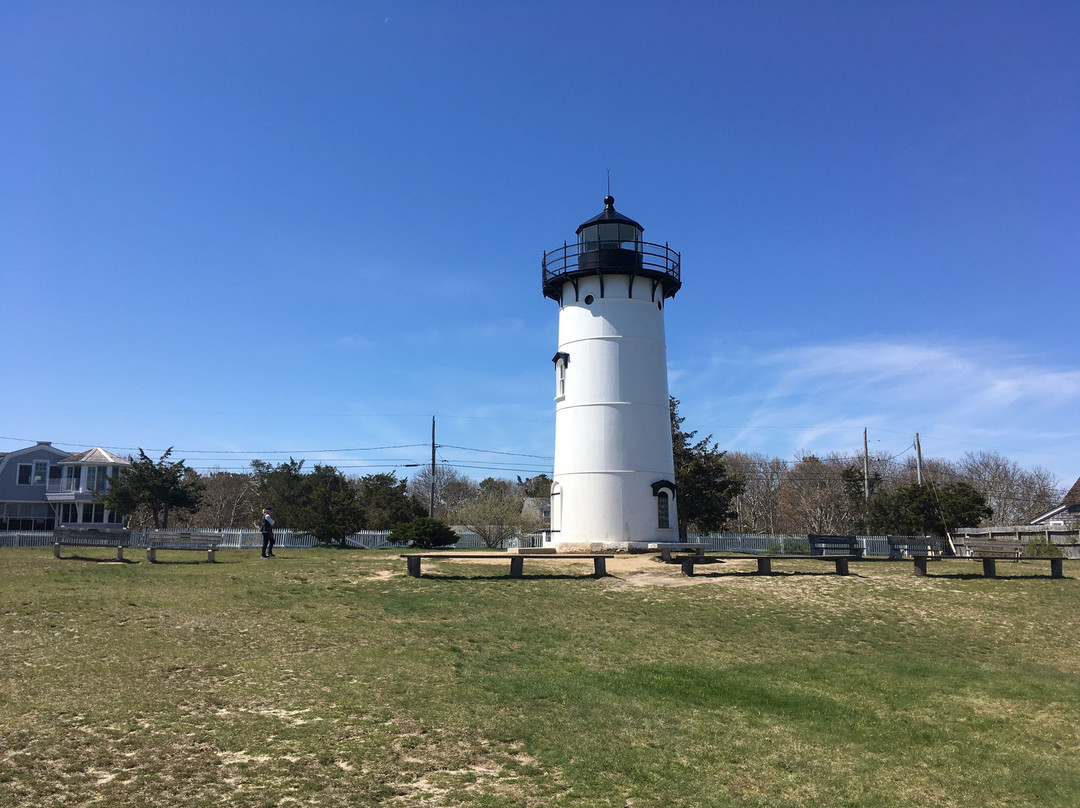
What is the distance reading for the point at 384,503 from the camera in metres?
43.0

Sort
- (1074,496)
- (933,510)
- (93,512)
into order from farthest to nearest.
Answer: (1074,496) → (93,512) → (933,510)

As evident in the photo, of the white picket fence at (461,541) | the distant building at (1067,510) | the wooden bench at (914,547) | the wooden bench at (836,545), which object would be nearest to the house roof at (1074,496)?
the distant building at (1067,510)

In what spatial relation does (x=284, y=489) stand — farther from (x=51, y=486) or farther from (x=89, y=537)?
(x=89, y=537)

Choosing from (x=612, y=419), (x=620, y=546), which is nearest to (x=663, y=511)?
(x=620, y=546)

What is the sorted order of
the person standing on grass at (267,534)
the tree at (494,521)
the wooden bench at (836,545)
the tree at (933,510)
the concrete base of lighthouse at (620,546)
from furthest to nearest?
1. the tree at (494,521)
2. the tree at (933,510)
3. the wooden bench at (836,545)
4. the concrete base of lighthouse at (620,546)
5. the person standing on grass at (267,534)

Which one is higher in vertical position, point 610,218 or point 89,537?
point 610,218

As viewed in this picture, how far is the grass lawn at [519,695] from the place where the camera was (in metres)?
7.63

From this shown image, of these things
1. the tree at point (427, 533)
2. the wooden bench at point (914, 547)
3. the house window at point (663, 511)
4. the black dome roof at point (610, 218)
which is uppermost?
the black dome roof at point (610, 218)

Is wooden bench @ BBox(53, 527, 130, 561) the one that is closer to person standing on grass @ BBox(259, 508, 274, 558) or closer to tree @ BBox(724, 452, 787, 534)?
person standing on grass @ BBox(259, 508, 274, 558)

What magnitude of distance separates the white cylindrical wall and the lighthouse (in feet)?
0.12

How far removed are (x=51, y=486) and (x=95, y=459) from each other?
139 inches

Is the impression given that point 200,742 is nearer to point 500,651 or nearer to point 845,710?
point 500,651

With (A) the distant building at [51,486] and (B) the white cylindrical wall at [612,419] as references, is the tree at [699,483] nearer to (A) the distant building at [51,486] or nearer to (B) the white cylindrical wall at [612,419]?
(B) the white cylindrical wall at [612,419]

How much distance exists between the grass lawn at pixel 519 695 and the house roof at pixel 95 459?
33496 mm
